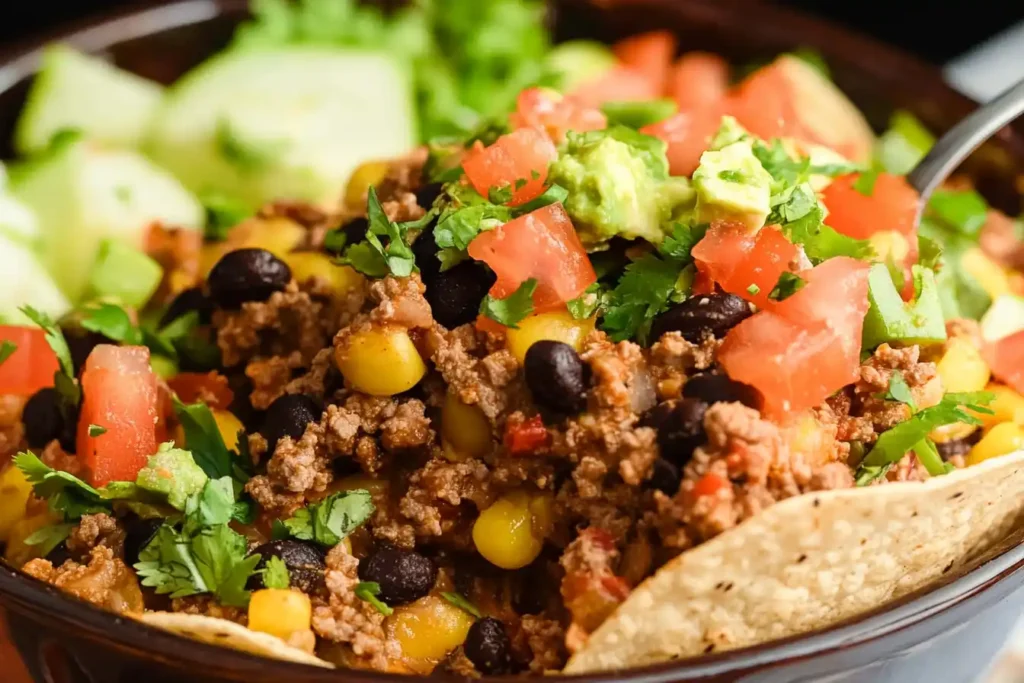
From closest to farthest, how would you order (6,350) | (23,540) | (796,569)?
(796,569) < (23,540) < (6,350)

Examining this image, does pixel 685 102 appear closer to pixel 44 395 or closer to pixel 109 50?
pixel 109 50

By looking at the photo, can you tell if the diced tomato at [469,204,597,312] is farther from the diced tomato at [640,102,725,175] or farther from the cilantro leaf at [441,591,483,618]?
the cilantro leaf at [441,591,483,618]

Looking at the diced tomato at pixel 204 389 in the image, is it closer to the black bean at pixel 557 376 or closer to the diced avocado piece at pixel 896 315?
the black bean at pixel 557 376

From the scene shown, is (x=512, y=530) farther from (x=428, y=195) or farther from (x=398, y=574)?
(x=428, y=195)

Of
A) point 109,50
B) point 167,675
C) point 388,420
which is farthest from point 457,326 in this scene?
point 109,50

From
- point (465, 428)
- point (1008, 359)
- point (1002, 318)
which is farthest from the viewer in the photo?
point (1002, 318)

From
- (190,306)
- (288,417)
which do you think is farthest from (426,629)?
(190,306)

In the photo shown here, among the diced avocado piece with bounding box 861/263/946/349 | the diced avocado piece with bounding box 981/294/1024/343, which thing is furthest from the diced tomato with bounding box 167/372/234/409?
the diced avocado piece with bounding box 981/294/1024/343
